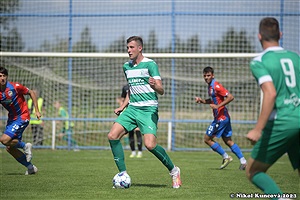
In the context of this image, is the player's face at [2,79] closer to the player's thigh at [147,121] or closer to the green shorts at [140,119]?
the green shorts at [140,119]

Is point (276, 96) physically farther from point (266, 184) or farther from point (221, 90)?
point (221, 90)

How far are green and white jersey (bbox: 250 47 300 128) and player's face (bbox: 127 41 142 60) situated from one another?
3751 millimetres

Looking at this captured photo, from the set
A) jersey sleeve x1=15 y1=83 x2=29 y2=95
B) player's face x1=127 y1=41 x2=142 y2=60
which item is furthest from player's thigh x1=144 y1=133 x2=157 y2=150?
jersey sleeve x1=15 y1=83 x2=29 y2=95

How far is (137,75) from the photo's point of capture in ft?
32.4

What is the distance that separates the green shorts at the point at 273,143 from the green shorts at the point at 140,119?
3.40m

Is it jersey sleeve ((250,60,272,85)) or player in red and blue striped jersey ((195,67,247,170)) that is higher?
jersey sleeve ((250,60,272,85))

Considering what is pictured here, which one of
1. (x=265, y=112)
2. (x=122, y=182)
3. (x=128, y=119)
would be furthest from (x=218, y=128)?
(x=265, y=112)

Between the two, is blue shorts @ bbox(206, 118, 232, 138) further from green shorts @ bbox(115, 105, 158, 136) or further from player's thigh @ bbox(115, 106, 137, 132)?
player's thigh @ bbox(115, 106, 137, 132)

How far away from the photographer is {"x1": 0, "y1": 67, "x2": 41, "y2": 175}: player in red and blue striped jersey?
38.6 feet

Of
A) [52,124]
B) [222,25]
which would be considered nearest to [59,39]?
[52,124]

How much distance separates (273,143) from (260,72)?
2.44 feet

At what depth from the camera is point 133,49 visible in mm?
9812

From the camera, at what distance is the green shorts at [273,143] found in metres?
6.21

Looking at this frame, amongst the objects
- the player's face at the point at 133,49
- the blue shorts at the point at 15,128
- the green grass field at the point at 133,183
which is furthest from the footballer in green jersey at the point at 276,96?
the blue shorts at the point at 15,128
